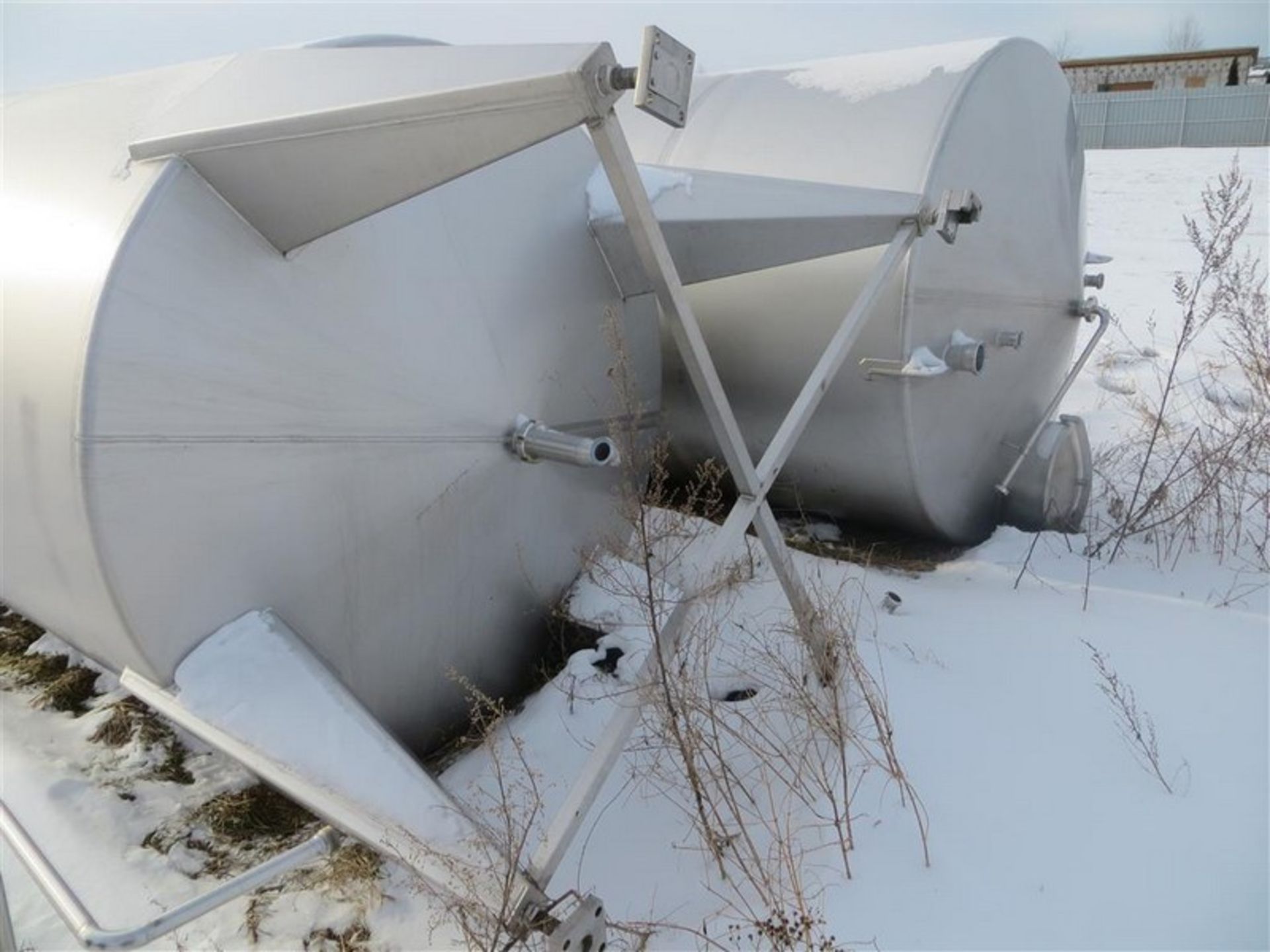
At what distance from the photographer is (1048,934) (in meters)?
2.30

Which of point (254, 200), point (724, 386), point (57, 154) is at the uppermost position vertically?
point (57, 154)

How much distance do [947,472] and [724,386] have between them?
3.45 feet

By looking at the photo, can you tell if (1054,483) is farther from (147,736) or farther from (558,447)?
(147,736)

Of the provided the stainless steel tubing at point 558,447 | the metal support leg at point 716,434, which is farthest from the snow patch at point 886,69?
the stainless steel tubing at point 558,447

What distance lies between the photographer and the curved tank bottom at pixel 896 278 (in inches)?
137

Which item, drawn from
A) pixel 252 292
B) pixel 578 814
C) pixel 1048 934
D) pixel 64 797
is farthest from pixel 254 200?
pixel 1048 934

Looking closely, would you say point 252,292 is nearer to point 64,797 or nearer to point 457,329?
point 457,329

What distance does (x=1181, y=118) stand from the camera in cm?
1984

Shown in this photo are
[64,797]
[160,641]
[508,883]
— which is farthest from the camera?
[64,797]

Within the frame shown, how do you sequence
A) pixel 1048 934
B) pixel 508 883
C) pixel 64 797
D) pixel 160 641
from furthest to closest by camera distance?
pixel 64 797
pixel 1048 934
pixel 160 641
pixel 508 883

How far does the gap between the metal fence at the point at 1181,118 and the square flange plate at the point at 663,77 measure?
20648 millimetres

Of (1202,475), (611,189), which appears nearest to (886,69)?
(611,189)

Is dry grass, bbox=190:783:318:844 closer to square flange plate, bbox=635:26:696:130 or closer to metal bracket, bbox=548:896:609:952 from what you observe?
metal bracket, bbox=548:896:609:952

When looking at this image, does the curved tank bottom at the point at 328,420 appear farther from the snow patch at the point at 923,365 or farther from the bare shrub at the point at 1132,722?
the bare shrub at the point at 1132,722
